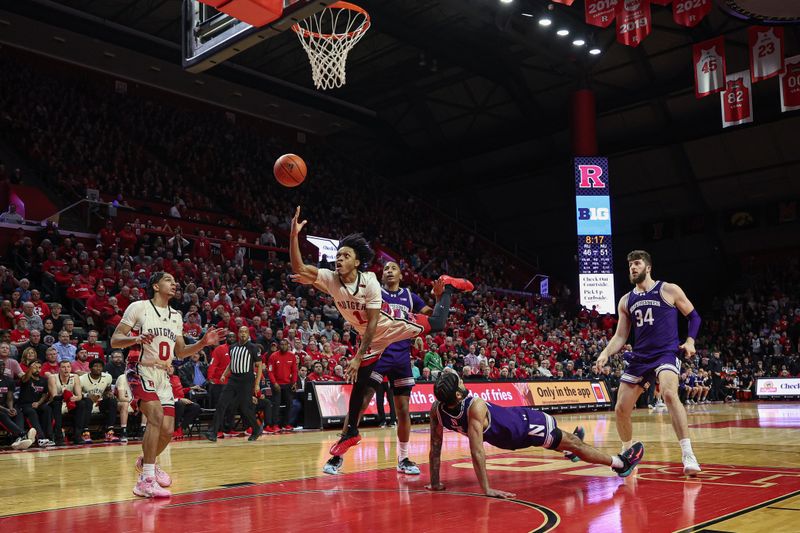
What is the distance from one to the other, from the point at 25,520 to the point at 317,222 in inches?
1001

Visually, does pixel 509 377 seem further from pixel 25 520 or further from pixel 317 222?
pixel 25 520

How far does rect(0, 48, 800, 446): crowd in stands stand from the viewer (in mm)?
13750

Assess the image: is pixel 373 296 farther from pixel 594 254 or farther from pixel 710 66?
pixel 594 254

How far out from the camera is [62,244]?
18109 millimetres

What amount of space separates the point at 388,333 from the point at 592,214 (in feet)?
73.7

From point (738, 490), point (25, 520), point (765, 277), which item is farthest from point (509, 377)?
point (765, 277)

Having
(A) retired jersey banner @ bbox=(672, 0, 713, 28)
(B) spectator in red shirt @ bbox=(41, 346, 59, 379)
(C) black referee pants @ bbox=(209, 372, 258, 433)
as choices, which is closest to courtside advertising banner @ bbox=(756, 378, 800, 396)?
(A) retired jersey banner @ bbox=(672, 0, 713, 28)

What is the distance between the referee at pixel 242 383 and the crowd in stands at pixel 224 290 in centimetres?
86

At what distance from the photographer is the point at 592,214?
28.5m

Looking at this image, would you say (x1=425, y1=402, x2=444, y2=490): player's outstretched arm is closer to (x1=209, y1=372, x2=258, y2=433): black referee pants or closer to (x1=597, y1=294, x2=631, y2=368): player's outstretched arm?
(x1=597, y1=294, x2=631, y2=368): player's outstretched arm

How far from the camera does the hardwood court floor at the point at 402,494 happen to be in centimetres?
480

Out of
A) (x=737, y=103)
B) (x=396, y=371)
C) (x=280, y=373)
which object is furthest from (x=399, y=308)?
(x=737, y=103)

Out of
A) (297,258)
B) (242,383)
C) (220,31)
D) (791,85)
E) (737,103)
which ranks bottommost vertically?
(242,383)

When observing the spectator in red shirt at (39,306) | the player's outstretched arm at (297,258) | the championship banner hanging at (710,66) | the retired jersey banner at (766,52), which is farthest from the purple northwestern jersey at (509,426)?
the championship banner hanging at (710,66)
